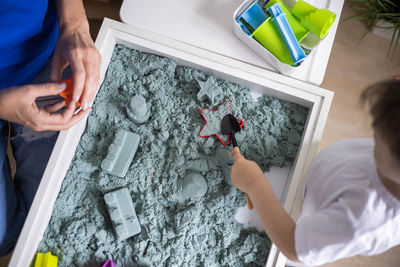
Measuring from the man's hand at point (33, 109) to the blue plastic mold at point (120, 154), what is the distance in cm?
12

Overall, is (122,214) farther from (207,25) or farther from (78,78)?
(207,25)

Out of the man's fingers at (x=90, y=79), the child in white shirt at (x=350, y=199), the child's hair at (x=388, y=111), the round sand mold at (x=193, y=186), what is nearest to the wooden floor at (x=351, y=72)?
the child in white shirt at (x=350, y=199)

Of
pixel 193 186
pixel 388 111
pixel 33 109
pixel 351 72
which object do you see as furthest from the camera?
pixel 351 72

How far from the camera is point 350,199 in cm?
58

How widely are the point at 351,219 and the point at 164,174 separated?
441mm

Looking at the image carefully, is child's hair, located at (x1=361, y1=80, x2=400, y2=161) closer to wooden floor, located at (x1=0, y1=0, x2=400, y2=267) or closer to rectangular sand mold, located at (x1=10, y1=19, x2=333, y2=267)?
rectangular sand mold, located at (x1=10, y1=19, x2=333, y2=267)

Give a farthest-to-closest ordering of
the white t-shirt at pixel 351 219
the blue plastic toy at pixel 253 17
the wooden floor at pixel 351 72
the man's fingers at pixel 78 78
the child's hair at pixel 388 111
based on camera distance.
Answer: the wooden floor at pixel 351 72 → the blue plastic toy at pixel 253 17 → the man's fingers at pixel 78 78 → the white t-shirt at pixel 351 219 → the child's hair at pixel 388 111

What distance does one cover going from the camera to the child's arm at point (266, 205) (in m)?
0.63

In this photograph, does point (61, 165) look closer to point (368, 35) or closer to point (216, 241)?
point (216, 241)

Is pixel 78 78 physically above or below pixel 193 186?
above

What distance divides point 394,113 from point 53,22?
867 millimetres

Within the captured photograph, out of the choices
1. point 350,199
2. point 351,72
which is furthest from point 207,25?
point 351,72

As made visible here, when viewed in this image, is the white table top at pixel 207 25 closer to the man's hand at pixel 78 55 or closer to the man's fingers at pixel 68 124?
the man's hand at pixel 78 55

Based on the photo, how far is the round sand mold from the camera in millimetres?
761
